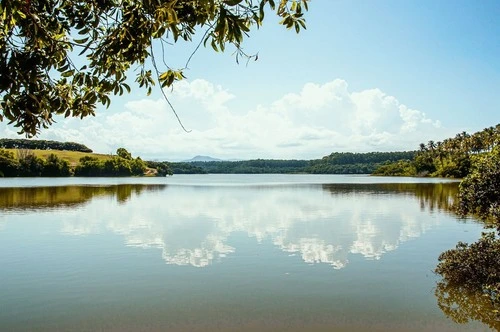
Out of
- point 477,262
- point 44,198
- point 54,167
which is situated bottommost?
A: point 44,198

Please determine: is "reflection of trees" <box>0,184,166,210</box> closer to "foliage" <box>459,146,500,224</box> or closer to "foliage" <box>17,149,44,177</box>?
"foliage" <box>459,146,500,224</box>

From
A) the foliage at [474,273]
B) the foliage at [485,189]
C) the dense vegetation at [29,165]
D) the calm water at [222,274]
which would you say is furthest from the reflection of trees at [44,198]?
the dense vegetation at [29,165]

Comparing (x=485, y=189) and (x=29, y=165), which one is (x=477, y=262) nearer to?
(x=485, y=189)

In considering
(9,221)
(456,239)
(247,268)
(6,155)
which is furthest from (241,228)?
(6,155)

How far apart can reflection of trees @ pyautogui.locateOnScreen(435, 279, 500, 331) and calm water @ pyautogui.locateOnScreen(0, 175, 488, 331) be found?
0.45m

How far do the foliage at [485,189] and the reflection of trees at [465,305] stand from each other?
3.13m

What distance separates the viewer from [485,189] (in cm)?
1848

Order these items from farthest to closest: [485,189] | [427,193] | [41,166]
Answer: [41,166] → [427,193] → [485,189]

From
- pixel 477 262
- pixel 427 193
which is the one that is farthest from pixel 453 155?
pixel 477 262

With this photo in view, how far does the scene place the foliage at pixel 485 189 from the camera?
1791cm

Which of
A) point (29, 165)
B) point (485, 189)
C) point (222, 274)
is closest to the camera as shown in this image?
point (485, 189)

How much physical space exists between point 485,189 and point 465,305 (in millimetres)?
5455

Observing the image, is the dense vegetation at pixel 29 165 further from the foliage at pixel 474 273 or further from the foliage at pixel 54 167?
the foliage at pixel 474 273

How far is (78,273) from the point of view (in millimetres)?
19891
